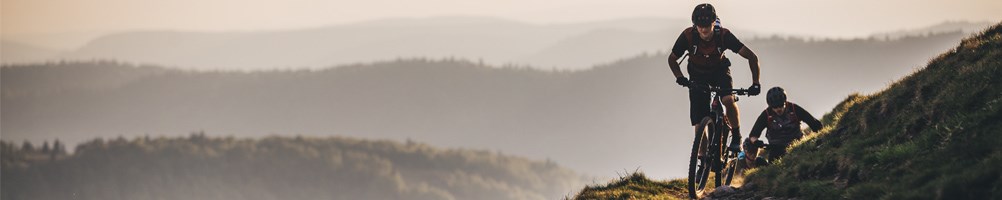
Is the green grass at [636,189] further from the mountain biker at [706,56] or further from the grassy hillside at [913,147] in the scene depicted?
the mountain biker at [706,56]

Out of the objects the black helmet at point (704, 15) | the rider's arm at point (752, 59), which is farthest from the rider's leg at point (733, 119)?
the black helmet at point (704, 15)

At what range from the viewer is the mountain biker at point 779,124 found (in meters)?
17.6

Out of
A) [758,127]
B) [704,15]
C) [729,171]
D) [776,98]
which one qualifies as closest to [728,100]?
[704,15]

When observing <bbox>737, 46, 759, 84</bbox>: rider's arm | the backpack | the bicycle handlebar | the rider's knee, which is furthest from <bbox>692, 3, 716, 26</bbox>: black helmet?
the rider's knee

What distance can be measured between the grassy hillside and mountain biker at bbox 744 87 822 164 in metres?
0.35

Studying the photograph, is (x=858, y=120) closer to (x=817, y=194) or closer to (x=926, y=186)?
(x=817, y=194)

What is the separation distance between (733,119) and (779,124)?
3.65 meters

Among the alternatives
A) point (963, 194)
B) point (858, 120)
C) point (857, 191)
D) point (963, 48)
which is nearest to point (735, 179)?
point (858, 120)

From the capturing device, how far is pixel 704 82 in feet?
45.8

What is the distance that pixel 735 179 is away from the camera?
18.6m

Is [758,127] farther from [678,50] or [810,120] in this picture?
[678,50]

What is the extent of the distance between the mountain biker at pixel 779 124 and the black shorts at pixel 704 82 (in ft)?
11.7

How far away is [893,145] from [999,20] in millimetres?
5558

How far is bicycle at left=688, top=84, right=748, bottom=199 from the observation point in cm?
1378
